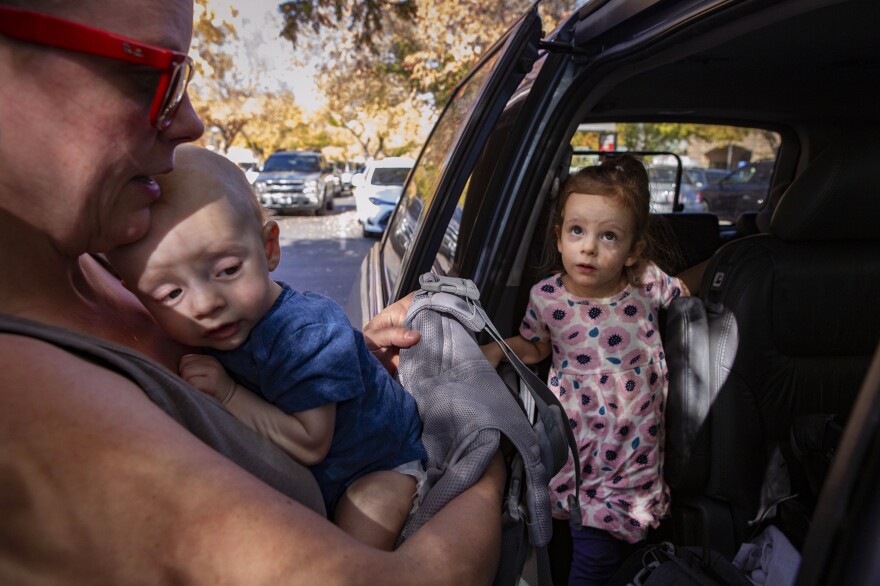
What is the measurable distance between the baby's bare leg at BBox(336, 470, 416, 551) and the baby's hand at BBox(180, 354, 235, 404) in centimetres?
35

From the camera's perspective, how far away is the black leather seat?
2406 millimetres

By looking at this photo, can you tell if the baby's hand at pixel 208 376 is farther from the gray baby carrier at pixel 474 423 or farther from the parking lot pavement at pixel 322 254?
the parking lot pavement at pixel 322 254

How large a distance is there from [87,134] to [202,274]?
0.33 meters

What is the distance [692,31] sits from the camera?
182cm

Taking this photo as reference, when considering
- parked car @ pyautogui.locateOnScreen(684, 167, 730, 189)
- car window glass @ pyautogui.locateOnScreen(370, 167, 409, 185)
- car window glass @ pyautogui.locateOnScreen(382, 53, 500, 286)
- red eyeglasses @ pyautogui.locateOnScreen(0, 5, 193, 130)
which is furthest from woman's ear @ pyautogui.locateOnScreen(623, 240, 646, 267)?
car window glass @ pyautogui.locateOnScreen(370, 167, 409, 185)

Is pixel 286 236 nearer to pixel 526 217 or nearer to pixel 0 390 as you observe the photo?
pixel 526 217

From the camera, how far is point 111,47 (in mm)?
958

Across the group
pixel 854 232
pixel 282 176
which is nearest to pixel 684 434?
pixel 854 232

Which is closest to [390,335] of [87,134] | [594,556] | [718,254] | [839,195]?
[87,134]

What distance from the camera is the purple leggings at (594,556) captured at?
8.11ft

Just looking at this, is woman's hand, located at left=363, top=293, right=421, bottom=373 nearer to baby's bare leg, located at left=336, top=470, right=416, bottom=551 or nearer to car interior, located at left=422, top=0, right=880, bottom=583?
baby's bare leg, located at left=336, top=470, right=416, bottom=551

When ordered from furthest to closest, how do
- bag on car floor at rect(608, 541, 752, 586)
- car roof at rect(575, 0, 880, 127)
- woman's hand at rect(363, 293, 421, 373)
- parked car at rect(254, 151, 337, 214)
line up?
parked car at rect(254, 151, 337, 214) < car roof at rect(575, 0, 880, 127) < bag on car floor at rect(608, 541, 752, 586) < woman's hand at rect(363, 293, 421, 373)

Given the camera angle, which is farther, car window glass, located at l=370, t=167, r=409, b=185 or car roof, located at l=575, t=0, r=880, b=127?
car window glass, located at l=370, t=167, r=409, b=185

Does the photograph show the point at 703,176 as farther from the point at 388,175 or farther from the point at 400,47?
the point at 400,47
